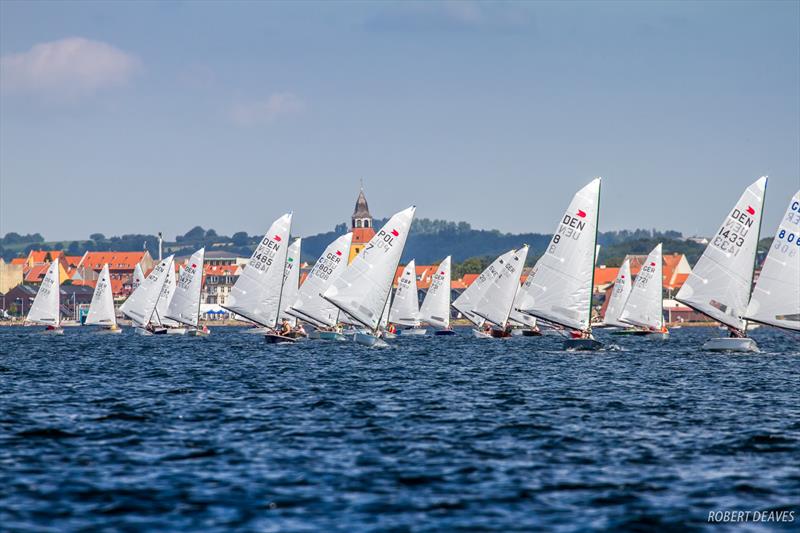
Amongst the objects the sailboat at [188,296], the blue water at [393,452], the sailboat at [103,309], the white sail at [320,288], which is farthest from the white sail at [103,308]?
the blue water at [393,452]

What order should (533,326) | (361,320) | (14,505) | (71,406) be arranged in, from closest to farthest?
(14,505) < (71,406) < (361,320) < (533,326)

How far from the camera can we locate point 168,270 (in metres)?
117

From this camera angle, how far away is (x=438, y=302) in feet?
394

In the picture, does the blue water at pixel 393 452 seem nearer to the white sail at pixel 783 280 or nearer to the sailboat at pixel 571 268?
the white sail at pixel 783 280

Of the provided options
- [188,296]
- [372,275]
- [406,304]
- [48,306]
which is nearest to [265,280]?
[372,275]

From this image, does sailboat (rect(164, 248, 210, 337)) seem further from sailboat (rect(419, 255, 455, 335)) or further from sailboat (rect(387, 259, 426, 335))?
sailboat (rect(419, 255, 455, 335))

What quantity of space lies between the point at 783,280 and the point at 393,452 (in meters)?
41.3

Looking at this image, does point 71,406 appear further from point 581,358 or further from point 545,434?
point 581,358

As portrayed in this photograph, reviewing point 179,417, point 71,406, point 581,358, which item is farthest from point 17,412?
point 581,358

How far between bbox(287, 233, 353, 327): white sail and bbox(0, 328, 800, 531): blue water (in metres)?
34.9

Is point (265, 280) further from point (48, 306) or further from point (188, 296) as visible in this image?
point (48, 306)

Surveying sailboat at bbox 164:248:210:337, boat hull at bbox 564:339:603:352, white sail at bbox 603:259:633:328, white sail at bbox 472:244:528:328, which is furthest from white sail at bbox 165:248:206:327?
boat hull at bbox 564:339:603:352

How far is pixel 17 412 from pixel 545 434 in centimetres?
1441

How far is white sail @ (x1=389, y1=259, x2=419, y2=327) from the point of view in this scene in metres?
116
